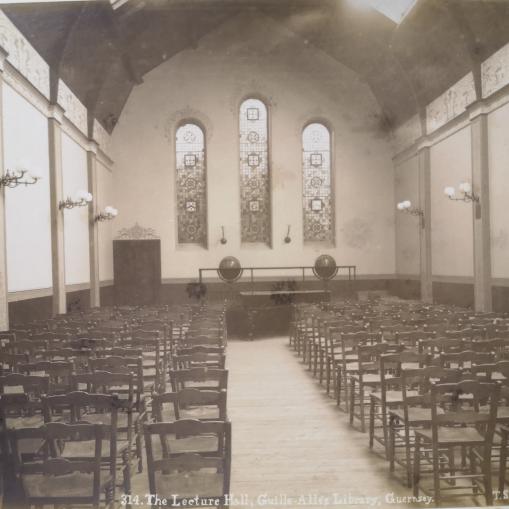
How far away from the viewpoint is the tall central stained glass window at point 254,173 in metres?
20.6

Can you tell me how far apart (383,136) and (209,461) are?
1871 centimetres

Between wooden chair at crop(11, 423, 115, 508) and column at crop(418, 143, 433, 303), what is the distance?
1466cm

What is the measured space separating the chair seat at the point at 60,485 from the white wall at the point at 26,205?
6748 millimetres

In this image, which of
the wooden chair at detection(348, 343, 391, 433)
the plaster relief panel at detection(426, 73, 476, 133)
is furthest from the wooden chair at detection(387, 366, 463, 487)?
the plaster relief panel at detection(426, 73, 476, 133)

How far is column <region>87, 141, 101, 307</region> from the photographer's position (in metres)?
16.7

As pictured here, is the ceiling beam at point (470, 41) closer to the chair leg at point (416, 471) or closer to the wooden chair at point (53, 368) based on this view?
the chair leg at point (416, 471)

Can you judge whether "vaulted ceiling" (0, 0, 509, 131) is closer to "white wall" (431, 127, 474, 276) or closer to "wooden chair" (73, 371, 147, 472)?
"white wall" (431, 127, 474, 276)

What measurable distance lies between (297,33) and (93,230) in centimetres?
952

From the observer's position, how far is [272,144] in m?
20.4

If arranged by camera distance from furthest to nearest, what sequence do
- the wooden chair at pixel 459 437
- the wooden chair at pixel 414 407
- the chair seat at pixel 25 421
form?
the chair seat at pixel 25 421, the wooden chair at pixel 414 407, the wooden chair at pixel 459 437

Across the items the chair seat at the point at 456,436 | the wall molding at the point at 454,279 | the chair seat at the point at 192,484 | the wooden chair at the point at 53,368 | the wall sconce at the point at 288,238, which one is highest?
the wall sconce at the point at 288,238

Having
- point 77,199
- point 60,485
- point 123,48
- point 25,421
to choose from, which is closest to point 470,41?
point 123,48

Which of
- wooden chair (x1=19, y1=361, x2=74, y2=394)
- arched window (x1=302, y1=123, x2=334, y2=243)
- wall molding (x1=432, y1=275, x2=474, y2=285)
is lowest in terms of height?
wooden chair (x1=19, y1=361, x2=74, y2=394)

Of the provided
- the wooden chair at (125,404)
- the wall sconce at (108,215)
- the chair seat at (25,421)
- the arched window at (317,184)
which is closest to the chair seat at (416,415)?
the wooden chair at (125,404)
